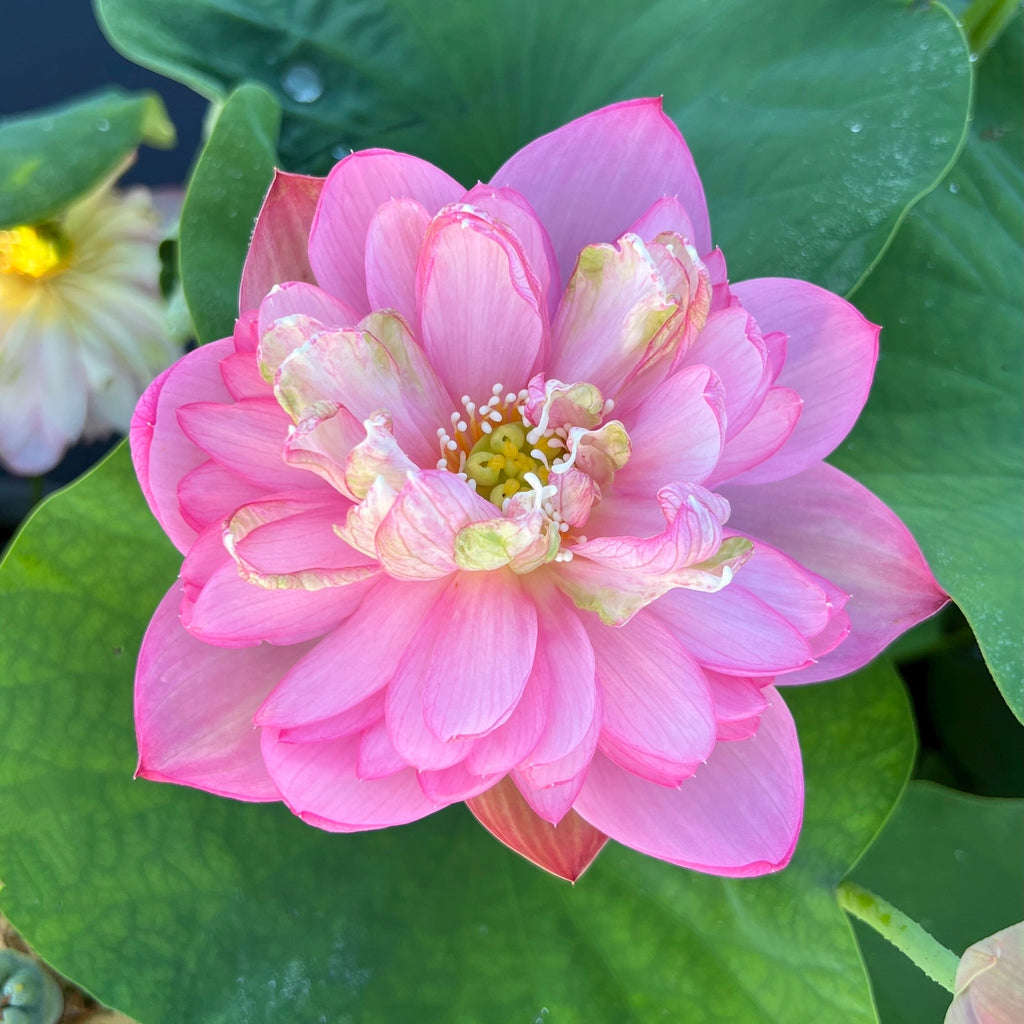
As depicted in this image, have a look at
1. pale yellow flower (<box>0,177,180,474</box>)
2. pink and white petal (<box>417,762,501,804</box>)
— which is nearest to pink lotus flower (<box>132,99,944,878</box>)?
pink and white petal (<box>417,762,501,804</box>)

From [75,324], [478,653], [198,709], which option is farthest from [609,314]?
[75,324]

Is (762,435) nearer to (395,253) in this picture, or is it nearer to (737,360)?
(737,360)

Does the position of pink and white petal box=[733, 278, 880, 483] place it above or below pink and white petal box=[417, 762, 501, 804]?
above

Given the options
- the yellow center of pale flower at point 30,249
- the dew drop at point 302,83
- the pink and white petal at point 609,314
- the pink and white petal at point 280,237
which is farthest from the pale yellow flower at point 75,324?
the pink and white petal at point 609,314

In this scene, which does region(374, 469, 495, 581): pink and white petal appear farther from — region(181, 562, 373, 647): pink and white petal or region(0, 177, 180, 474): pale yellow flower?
region(0, 177, 180, 474): pale yellow flower

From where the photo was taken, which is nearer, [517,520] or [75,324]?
[517,520]
